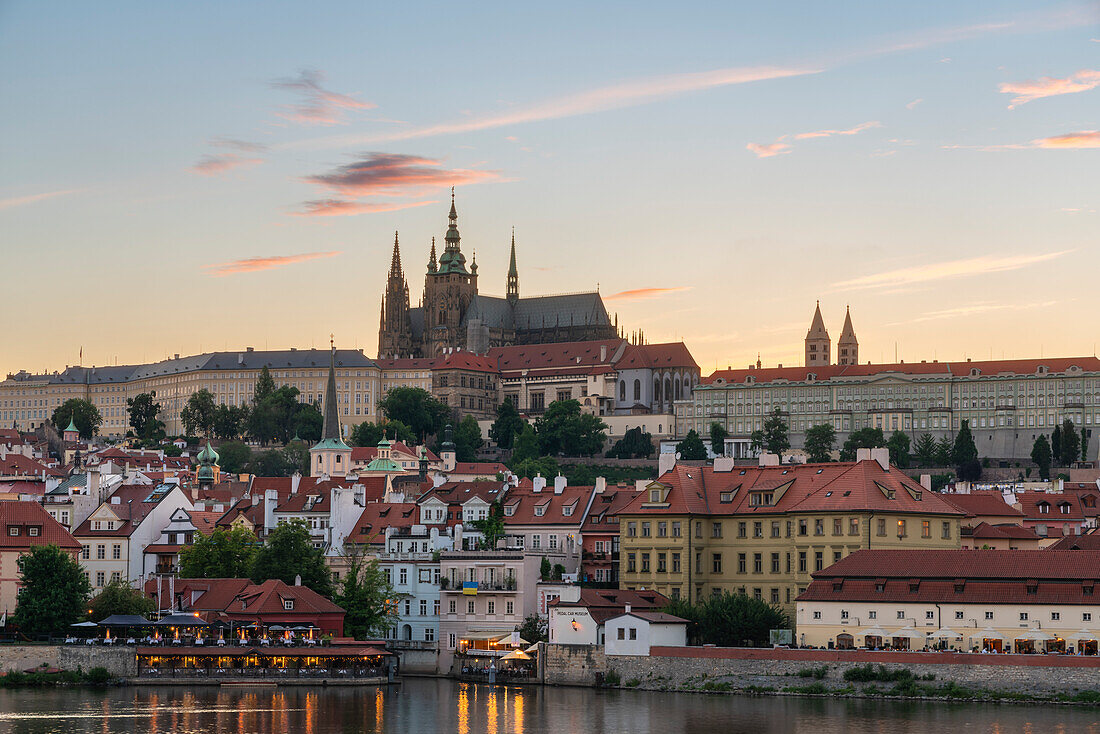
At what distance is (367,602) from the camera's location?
90.4m

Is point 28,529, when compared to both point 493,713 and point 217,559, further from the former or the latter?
point 493,713

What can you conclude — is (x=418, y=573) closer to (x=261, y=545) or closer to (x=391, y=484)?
(x=261, y=545)

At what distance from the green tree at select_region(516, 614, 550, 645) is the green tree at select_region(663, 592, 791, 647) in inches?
263

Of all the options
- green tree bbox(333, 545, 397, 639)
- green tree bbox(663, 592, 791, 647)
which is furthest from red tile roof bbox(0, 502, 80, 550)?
green tree bbox(663, 592, 791, 647)

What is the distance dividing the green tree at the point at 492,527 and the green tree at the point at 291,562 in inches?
294

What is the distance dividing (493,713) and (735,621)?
1352cm

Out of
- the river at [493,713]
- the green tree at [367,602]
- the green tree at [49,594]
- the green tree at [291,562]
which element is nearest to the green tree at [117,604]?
the green tree at [49,594]

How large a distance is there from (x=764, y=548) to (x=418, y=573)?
16537 millimetres

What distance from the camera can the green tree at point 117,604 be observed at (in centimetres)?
8775

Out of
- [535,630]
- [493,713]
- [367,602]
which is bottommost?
[493,713]

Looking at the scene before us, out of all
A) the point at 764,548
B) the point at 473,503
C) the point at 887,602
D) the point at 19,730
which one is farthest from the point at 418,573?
the point at 19,730

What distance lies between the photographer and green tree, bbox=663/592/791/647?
82.6m

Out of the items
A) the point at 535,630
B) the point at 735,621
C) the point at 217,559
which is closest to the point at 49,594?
the point at 217,559

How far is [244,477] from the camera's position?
159m
